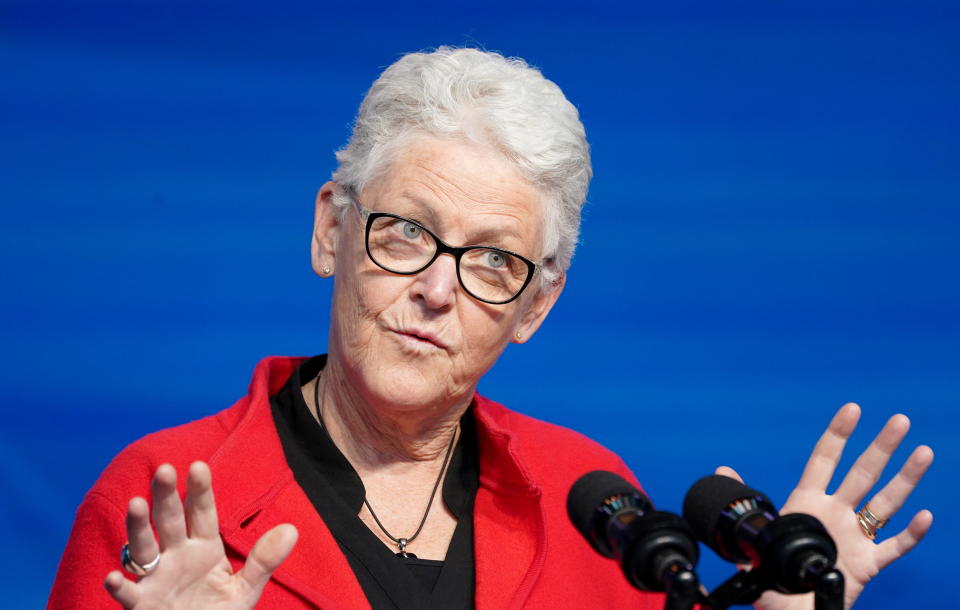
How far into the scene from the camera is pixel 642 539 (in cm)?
101

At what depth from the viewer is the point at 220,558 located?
3.98 feet

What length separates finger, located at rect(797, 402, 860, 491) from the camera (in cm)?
167

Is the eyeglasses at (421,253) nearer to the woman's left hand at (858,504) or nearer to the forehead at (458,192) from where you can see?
the forehead at (458,192)

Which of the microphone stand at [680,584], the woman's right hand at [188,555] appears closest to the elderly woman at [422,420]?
the woman's right hand at [188,555]

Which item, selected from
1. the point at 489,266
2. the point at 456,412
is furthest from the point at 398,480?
the point at 489,266

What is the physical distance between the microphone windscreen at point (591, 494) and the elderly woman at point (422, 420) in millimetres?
536

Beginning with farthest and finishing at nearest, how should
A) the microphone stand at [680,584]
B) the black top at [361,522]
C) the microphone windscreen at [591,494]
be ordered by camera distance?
the black top at [361,522], the microphone windscreen at [591,494], the microphone stand at [680,584]

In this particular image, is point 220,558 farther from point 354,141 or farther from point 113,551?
point 354,141

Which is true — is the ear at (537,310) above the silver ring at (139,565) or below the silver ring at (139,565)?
above

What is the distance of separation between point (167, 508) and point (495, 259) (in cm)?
73

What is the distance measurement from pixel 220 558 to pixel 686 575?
542 millimetres

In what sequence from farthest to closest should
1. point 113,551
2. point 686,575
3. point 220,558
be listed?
point 113,551, point 220,558, point 686,575

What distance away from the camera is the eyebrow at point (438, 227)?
1.66m

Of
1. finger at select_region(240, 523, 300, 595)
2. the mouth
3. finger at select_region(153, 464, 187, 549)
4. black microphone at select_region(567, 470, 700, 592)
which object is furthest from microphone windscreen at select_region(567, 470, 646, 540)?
the mouth
